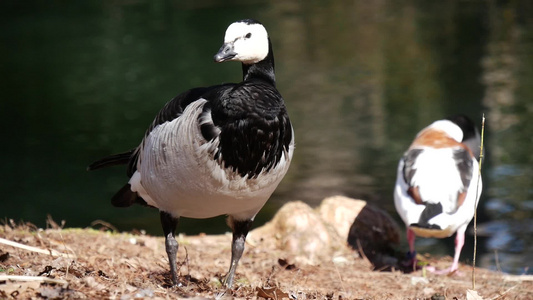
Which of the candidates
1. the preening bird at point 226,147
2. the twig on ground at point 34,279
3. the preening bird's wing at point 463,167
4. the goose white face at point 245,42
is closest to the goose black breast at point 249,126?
the preening bird at point 226,147

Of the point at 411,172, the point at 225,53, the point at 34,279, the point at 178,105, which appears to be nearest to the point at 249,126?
the point at 225,53

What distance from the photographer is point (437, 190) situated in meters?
7.36

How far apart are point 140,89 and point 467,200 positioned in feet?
44.2

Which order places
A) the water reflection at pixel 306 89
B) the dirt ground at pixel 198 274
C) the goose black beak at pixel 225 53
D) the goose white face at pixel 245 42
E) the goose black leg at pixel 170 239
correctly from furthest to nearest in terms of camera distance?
the water reflection at pixel 306 89
the goose black leg at pixel 170 239
the goose white face at pixel 245 42
the goose black beak at pixel 225 53
the dirt ground at pixel 198 274

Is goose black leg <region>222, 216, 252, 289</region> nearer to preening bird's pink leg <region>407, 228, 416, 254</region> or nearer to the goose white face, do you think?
the goose white face

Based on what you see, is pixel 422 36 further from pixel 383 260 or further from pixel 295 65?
pixel 383 260

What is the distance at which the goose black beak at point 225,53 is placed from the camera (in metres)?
4.75

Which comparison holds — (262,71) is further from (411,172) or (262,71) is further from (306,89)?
(306,89)

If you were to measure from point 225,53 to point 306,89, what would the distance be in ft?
44.3

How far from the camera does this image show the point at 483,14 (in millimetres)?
27422

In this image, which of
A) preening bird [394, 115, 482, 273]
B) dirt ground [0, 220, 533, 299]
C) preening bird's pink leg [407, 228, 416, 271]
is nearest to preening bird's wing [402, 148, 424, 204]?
preening bird [394, 115, 482, 273]

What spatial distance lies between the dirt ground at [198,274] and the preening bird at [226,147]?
1.74 feet

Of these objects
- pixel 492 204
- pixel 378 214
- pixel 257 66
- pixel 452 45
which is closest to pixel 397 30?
pixel 452 45

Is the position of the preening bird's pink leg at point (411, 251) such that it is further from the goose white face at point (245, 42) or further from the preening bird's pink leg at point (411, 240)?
the goose white face at point (245, 42)
